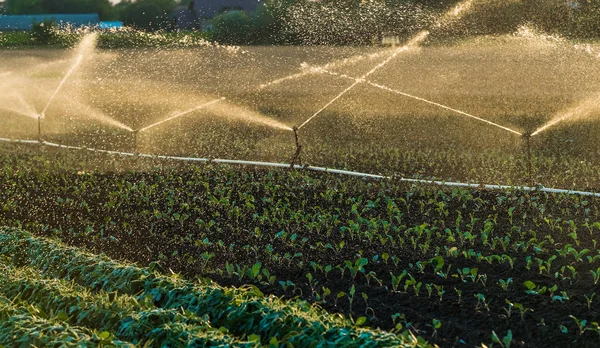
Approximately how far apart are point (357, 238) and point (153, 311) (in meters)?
2.94

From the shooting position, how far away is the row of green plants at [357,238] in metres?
6.34

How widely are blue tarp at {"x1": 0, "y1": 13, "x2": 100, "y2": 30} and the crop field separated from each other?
12583 mm

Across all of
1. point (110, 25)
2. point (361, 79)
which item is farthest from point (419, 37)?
point (110, 25)

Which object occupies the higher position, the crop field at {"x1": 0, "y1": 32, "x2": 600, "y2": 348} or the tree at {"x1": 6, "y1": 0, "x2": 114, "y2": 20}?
the tree at {"x1": 6, "y1": 0, "x2": 114, "y2": 20}

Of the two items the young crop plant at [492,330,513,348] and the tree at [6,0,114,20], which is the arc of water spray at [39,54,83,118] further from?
the young crop plant at [492,330,513,348]

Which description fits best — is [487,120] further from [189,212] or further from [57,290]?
[57,290]

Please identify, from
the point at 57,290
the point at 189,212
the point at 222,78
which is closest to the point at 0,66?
the point at 222,78

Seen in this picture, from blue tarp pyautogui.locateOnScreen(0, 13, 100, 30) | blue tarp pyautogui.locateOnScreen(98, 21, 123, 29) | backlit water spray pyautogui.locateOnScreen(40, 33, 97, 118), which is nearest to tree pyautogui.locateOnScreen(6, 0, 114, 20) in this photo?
blue tarp pyautogui.locateOnScreen(0, 13, 100, 30)

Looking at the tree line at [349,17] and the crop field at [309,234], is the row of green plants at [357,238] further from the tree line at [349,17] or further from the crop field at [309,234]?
the tree line at [349,17]

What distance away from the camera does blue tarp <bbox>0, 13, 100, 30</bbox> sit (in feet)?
105

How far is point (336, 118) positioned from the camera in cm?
1973

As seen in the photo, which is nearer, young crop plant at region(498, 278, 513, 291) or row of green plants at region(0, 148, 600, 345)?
row of green plants at region(0, 148, 600, 345)

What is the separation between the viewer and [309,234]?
27.9ft

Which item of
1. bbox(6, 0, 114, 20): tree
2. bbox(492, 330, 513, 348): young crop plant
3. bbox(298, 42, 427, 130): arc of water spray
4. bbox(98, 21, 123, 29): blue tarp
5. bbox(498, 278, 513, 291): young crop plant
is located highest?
bbox(6, 0, 114, 20): tree
